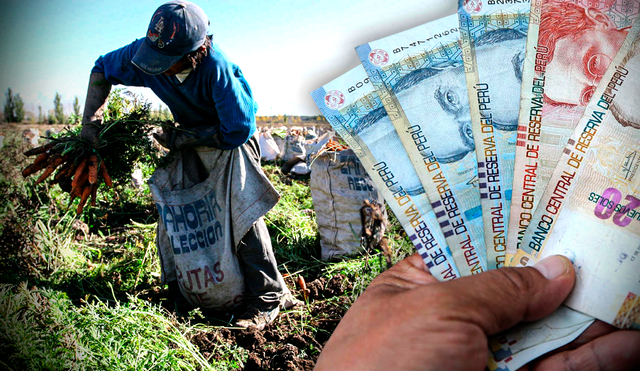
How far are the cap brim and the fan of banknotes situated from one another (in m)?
1.61

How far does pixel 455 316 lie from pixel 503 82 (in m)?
0.76

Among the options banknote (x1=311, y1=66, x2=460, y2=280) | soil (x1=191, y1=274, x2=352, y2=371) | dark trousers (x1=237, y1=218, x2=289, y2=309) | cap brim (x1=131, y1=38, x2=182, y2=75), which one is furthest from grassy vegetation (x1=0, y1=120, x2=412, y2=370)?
cap brim (x1=131, y1=38, x2=182, y2=75)

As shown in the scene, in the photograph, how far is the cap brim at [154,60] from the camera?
99.9 inches

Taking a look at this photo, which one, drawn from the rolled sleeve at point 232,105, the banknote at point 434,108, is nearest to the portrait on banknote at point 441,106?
the banknote at point 434,108

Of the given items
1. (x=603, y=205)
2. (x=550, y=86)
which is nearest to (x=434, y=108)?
(x=550, y=86)

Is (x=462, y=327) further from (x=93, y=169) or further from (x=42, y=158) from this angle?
(x=42, y=158)

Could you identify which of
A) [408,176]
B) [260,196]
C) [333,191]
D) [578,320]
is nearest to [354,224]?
[333,191]

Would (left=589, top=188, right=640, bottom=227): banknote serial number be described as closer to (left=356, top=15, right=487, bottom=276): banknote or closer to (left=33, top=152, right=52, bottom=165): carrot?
(left=356, top=15, right=487, bottom=276): banknote

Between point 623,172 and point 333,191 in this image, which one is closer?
point 623,172

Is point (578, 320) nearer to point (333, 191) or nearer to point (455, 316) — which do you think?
point (455, 316)

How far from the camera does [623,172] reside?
105 centimetres

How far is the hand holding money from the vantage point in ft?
3.05

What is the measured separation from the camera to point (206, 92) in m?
2.74

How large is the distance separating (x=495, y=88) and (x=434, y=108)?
196mm
